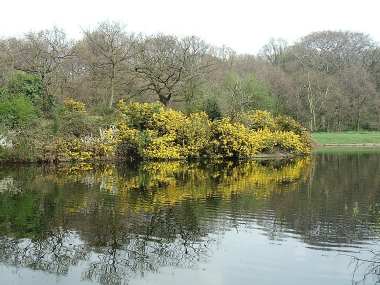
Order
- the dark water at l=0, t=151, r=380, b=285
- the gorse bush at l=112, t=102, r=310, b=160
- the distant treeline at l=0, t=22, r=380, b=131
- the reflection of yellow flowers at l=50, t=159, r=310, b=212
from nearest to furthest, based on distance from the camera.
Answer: the dark water at l=0, t=151, r=380, b=285 → the reflection of yellow flowers at l=50, t=159, r=310, b=212 → the gorse bush at l=112, t=102, r=310, b=160 → the distant treeline at l=0, t=22, r=380, b=131

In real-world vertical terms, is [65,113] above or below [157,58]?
below

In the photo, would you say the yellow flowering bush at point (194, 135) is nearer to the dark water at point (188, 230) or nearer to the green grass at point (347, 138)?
the dark water at point (188, 230)

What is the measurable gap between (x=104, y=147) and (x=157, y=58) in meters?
12.0

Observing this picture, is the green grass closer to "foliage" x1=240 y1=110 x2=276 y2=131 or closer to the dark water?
"foliage" x1=240 y1=110 x2=276 y2=131

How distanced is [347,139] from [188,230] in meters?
46.2

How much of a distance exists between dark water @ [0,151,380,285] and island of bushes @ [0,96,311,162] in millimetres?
9954

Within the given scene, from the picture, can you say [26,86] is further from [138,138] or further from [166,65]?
[166,65]

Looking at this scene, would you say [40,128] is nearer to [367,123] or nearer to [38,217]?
[38,217]

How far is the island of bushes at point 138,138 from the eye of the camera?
3562cm

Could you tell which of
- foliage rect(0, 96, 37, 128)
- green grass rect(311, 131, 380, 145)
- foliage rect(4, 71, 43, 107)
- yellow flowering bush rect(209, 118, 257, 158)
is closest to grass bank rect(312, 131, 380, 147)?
green grass rect(311, 131, 380, 145)

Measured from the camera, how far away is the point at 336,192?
2158 centimetres

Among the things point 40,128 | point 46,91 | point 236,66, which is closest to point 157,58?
point 46,91

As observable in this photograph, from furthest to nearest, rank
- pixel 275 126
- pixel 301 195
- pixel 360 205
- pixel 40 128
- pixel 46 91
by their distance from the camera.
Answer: pixel 275 126
pixel 46 91
pixel 40 128
pixel 301 195
pixel 360 205

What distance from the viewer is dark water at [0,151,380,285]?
11086 mm
